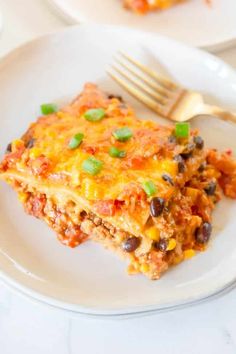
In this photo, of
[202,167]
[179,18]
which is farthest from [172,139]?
[179,18]

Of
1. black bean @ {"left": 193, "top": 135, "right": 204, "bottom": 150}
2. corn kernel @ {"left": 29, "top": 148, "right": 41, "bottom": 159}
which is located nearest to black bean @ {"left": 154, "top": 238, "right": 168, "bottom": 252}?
black bean @ {"left": 193, "top": 135, "right": 204, "bottom": 150}

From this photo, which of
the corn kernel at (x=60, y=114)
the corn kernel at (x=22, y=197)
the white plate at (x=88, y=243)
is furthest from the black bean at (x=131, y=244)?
the corn kernel at (x=60, y=114)

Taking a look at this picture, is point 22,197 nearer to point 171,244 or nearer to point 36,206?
point 36,206

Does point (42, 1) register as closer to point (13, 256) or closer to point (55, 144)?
point (55, 144)

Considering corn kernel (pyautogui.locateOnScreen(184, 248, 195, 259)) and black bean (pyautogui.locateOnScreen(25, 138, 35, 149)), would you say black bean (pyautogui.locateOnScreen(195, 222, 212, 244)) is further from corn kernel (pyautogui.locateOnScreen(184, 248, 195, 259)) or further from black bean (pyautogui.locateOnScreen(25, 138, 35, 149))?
black bean (pyautogui.locateOnScreen(25, 138, 35, 149))

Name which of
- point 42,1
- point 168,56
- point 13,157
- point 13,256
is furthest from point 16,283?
point 42,1

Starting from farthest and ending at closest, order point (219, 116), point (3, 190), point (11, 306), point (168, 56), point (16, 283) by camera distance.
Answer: point (168, 56) < point (219, 116) < point (3, 190) < point (11, 306) < point (16, 283)
